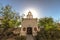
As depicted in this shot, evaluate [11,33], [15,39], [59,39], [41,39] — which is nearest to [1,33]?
[11,33]

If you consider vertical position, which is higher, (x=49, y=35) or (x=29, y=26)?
(x=29, y=26)

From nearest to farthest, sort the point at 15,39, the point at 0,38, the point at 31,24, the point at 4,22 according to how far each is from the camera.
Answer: the point at 15,39 → the point at 0,38 → the point at 4,22 → the point at 31,24

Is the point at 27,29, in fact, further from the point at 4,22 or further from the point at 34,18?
the point at 4,22

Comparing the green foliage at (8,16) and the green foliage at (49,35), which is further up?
the green foliage at (8,16)

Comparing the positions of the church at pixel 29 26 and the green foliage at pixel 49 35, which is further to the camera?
the church at pixel 29 26

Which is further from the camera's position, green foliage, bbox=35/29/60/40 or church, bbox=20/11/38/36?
church, bbox=20/11/38/36

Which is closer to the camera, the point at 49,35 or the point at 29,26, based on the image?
the point at 49,35

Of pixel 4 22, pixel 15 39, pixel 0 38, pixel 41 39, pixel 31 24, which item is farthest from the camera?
pixel 31 24

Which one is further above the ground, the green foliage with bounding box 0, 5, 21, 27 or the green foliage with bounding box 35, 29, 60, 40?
the green foliage with bounding box 0, 5, 21, 27

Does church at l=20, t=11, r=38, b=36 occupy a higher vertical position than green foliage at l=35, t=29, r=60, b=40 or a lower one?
higher

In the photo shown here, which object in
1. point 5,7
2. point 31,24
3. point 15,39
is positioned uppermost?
point 5,7

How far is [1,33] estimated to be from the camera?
29.5 m

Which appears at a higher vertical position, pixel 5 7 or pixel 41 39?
pixel 5 7

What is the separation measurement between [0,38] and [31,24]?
28.5ft
